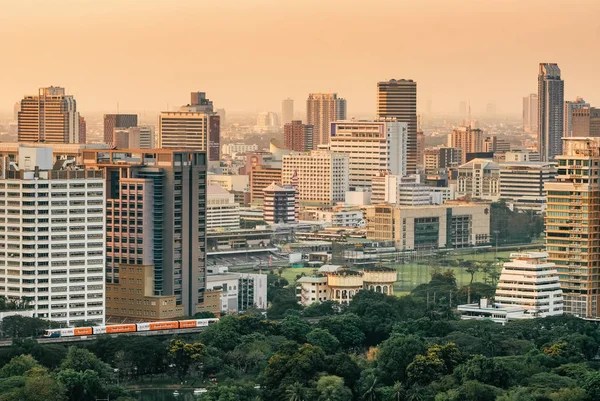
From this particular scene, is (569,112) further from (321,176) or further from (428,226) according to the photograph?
(428,226)

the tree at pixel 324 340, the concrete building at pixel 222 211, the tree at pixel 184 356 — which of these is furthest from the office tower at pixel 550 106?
the tree at pixel 184 356

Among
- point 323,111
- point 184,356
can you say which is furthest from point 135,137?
point 184,356

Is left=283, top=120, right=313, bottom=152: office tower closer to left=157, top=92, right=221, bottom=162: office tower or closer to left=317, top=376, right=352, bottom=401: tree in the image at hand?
left=157, top=92, right=221, bottom=162: office tower

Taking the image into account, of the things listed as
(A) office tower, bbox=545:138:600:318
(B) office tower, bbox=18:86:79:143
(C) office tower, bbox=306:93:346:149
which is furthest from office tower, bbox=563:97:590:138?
(A) office tower, bbox=545:138:600:318

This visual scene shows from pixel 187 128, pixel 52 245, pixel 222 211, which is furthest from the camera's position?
pixel 187 128

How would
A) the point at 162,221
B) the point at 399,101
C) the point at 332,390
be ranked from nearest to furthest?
the point at 332,390 < the point at 162,221 < the point at 399,101

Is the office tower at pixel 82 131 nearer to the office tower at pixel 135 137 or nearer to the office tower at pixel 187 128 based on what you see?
the office tower at pixel 187 128
